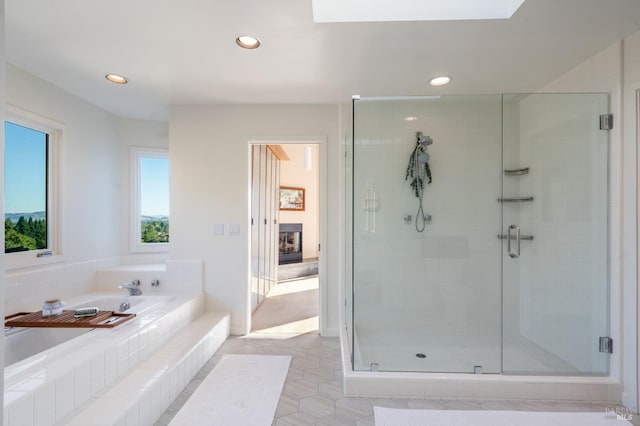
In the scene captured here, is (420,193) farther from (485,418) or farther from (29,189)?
(29,189)

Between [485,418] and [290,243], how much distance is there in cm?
544

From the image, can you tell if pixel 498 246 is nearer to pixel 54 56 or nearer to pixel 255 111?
pixel 255 111

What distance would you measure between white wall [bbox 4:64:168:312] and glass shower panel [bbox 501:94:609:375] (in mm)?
3868

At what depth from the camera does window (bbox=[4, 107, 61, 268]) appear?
262 cm

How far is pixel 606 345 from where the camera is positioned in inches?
85.3

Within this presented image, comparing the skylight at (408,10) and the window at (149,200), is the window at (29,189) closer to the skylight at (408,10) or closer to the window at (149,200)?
the window at (149,200)

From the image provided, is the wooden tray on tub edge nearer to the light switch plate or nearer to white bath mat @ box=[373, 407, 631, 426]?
the light switch plate

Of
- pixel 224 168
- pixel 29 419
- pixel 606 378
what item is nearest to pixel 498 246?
pixel 606 378

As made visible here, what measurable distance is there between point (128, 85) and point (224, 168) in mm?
1099

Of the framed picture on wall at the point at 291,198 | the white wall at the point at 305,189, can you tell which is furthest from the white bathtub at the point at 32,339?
the white wall at the point at 305,189

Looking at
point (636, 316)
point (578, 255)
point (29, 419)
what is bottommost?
point (29, 419)

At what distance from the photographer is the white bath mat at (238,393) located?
74.5 inches

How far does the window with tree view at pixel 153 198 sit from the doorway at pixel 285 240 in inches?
46.5

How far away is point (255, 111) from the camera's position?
10.8ft
